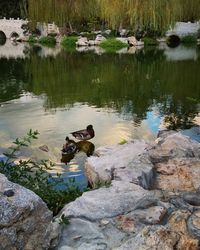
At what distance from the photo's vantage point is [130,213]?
6.28 metres

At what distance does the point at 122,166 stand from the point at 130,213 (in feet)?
9.53

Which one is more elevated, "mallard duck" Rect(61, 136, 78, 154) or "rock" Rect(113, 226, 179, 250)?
"rock" Rect(113, 226, 179, 250)

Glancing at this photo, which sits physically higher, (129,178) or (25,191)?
(25,191)

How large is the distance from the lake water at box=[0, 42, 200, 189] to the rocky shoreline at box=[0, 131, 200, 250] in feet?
5.40

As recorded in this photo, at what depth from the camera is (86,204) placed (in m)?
6.51

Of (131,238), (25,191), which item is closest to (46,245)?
(25,191)

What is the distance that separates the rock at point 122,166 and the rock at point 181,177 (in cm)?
24

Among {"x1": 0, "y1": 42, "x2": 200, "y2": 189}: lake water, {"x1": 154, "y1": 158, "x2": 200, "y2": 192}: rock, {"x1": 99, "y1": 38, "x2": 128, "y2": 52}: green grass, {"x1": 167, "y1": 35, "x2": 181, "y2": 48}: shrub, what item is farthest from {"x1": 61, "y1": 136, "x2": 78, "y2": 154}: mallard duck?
{"x1": 167, "y1": 35, "x2": 181, "y2": 48}: shrub

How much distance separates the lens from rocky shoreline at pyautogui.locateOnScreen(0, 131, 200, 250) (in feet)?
17.4

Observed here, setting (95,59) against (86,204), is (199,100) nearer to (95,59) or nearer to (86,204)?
(86,204)

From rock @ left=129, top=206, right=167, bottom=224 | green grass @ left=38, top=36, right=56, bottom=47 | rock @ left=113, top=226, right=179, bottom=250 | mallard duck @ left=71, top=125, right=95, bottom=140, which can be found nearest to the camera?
rock @ left=113, top=226, right=179, bottom=250

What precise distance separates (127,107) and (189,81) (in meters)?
6.91

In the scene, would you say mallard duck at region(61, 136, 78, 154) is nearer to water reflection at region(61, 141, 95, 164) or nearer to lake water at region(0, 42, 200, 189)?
water reflection at region(61, 141, 95, 164)

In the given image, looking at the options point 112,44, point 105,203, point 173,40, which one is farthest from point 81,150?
point 173,40
